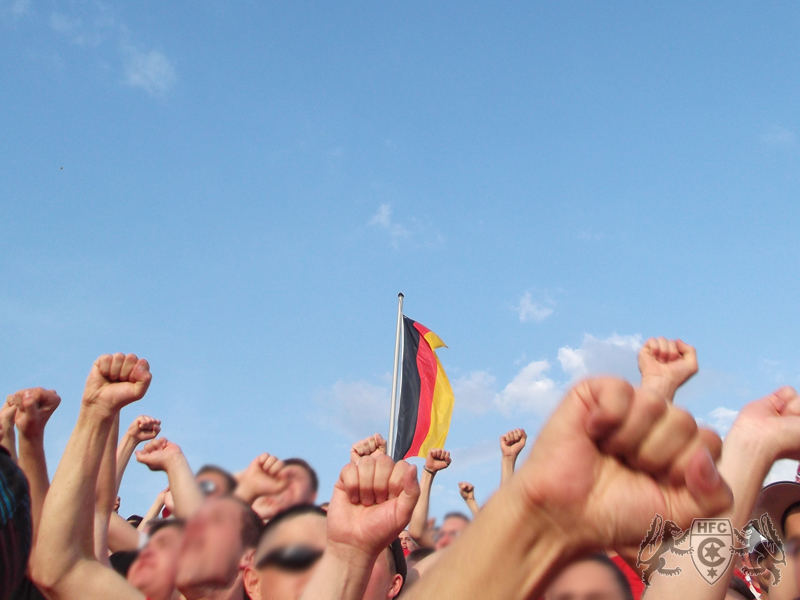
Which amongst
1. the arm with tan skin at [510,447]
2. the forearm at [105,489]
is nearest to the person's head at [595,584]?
the forearm at [105,489]

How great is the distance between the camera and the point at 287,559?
6.20ft

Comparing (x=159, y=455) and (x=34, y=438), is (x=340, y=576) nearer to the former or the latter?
(x=159, y=455)

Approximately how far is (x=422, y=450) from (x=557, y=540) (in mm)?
10521

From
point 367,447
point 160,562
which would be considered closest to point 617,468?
point 160,562

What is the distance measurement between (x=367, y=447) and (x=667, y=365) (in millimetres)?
1287

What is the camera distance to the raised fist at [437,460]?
575cm

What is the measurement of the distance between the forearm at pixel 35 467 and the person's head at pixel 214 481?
99.0 inches

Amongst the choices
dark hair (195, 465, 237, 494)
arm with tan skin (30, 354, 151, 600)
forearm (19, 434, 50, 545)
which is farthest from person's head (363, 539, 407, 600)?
forearm (19, 434, 50, 545)

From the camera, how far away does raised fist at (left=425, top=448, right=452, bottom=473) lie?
5750 mm

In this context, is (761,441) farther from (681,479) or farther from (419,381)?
(419,381)

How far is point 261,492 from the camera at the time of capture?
43.9 inches

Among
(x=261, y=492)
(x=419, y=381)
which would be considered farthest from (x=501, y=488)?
(x=419, y=381)

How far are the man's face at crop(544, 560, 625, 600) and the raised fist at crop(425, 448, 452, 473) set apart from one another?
365 centimetres

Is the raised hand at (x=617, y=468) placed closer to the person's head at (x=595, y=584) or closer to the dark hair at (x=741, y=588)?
the person's head at (x=595, y=584)
